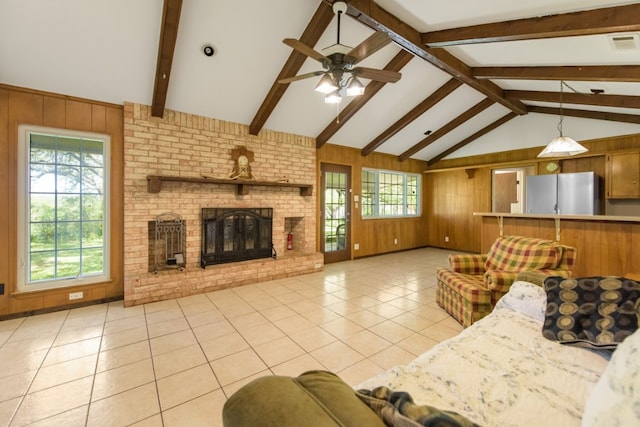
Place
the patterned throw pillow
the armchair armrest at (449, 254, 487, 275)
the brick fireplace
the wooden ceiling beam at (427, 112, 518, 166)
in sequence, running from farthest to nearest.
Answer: the wooden ceiling beam at (427, 112, 518, 166) < the brick fireplace < the armchair armrest at (449, 254, 487, 275) < the patterned throw pillow

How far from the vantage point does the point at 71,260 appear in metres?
3.45

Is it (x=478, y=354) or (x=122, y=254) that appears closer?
(x=478, y=354)

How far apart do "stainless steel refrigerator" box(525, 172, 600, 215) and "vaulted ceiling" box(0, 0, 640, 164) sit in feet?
3.75

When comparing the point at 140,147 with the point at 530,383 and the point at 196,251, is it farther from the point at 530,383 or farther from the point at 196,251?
the point at 530,383

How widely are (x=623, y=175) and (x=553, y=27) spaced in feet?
12.6

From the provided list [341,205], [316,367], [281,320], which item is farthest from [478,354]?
[341,205]

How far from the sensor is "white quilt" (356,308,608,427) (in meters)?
1.02

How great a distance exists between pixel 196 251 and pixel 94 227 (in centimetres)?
127

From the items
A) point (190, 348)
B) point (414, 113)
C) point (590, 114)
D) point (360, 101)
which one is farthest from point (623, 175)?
point (190, 348)

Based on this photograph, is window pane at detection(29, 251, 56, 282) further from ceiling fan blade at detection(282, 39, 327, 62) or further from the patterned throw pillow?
the patterned throw pillow

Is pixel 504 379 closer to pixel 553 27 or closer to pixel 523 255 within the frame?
pixel 523 255

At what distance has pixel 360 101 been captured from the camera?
450 cm

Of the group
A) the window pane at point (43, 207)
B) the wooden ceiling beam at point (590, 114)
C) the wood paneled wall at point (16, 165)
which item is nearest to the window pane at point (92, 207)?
the wood paneled wall at point (16, 165)

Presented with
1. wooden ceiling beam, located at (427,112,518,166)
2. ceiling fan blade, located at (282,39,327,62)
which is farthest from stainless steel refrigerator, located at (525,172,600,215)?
ceiling fan blade, located at (282,39,327,62)
